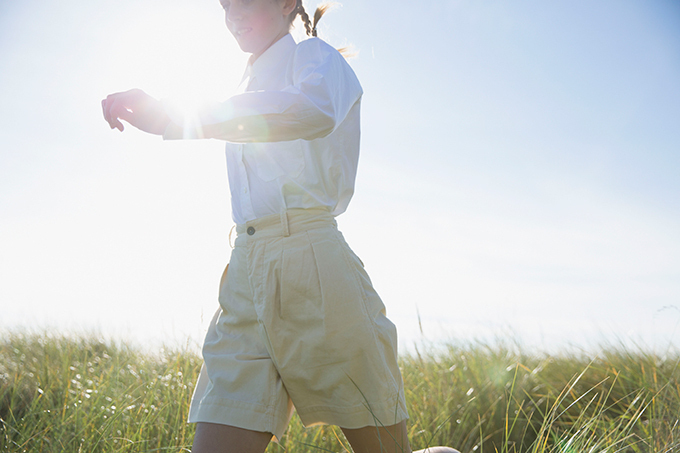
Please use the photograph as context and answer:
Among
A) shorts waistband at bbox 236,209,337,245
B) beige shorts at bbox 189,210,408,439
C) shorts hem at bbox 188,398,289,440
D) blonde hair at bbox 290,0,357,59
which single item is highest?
blonde hair at bbox 290,0,357,59

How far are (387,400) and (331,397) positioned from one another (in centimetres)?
17

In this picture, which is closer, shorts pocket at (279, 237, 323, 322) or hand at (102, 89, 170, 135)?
hand at (102, 89, 170, 135)

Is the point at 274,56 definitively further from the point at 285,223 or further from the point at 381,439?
the point at 381,439

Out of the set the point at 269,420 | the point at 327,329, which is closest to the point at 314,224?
the point at 327,329

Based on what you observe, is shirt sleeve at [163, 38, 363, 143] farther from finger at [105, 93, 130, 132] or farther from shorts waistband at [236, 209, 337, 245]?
shorts waistband at [236, 209, 337, 245]

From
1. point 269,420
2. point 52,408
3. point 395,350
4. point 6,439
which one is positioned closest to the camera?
point 269,420

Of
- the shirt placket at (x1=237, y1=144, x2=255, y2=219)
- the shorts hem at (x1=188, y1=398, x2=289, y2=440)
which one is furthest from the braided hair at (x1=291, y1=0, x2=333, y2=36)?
the shorts hem at (x1=188, y1=398, x2=289, y2=440)

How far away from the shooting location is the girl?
1.42 meters

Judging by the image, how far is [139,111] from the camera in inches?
47.1

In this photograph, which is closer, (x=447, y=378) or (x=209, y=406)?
(x=209, y=406)

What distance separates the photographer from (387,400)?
146cm

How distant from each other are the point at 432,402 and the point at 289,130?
2.47 m

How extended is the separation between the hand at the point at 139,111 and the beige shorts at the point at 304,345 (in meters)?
0.45

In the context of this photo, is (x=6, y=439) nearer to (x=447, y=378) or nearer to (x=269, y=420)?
(x=269, y=420)
